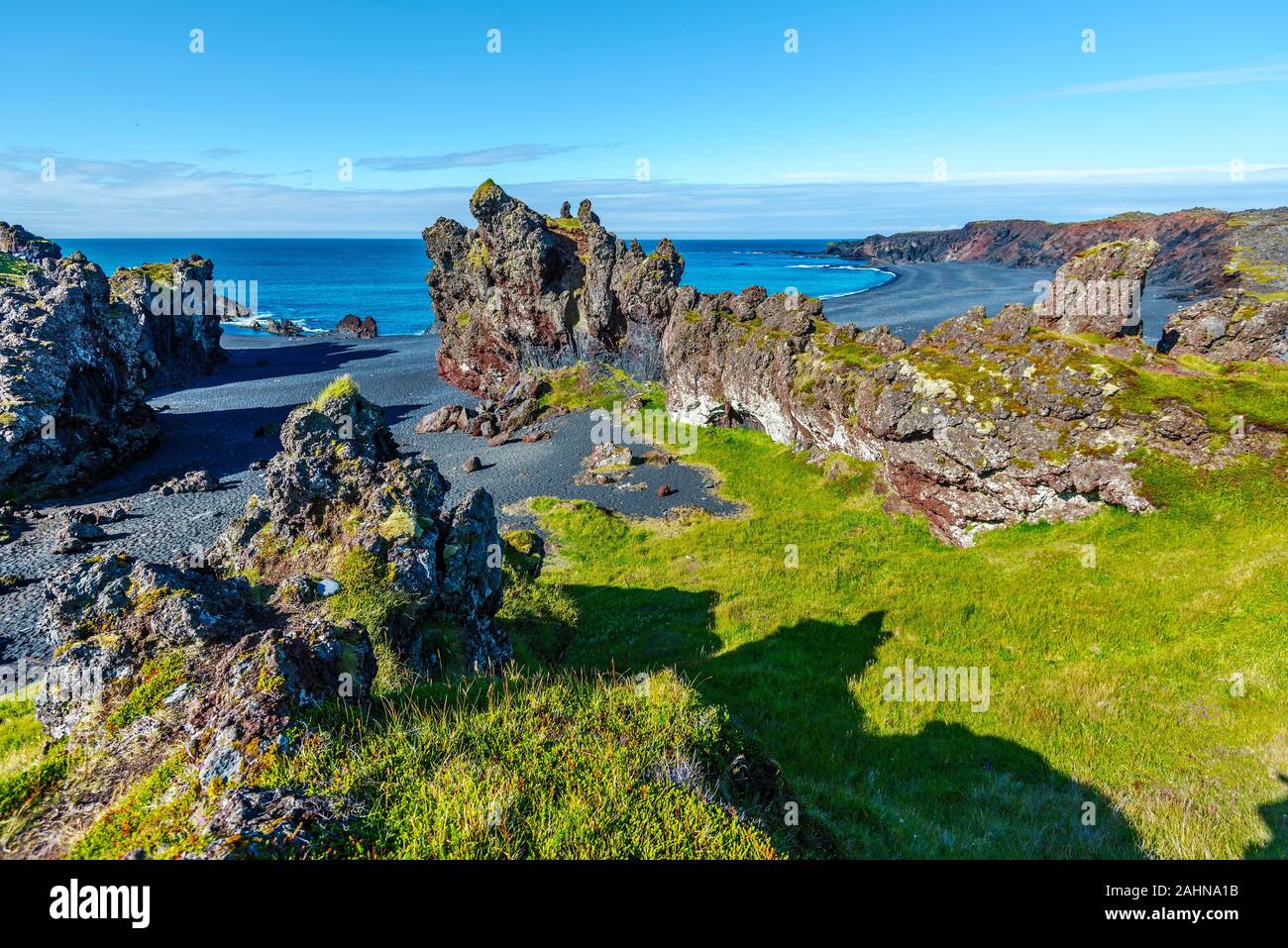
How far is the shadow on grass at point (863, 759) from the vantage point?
11.6 m

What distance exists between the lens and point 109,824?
6.54m

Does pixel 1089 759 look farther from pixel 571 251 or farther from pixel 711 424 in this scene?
pixel 571 251

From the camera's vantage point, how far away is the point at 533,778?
7.34m

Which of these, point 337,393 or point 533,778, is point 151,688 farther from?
point 337,393

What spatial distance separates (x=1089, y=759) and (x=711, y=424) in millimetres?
44614

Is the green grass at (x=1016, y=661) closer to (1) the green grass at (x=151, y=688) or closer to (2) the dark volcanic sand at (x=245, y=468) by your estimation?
(1) the green grass at (x=151, y=688)

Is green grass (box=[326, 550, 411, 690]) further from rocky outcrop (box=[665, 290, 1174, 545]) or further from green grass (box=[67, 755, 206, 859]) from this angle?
rocky outcrop (box=[665, 290, 1174, 545])

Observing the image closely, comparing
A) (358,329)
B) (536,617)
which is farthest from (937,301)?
(536,617)

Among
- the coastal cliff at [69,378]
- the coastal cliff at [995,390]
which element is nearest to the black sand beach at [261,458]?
the coastal cliff at [69,378]

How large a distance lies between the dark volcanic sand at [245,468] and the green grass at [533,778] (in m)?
24.8

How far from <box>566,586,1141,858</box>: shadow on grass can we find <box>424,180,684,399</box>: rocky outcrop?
51.6 meters

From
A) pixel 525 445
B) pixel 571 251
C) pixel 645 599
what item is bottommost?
pixel 645 599

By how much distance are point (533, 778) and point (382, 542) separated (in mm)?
11021
